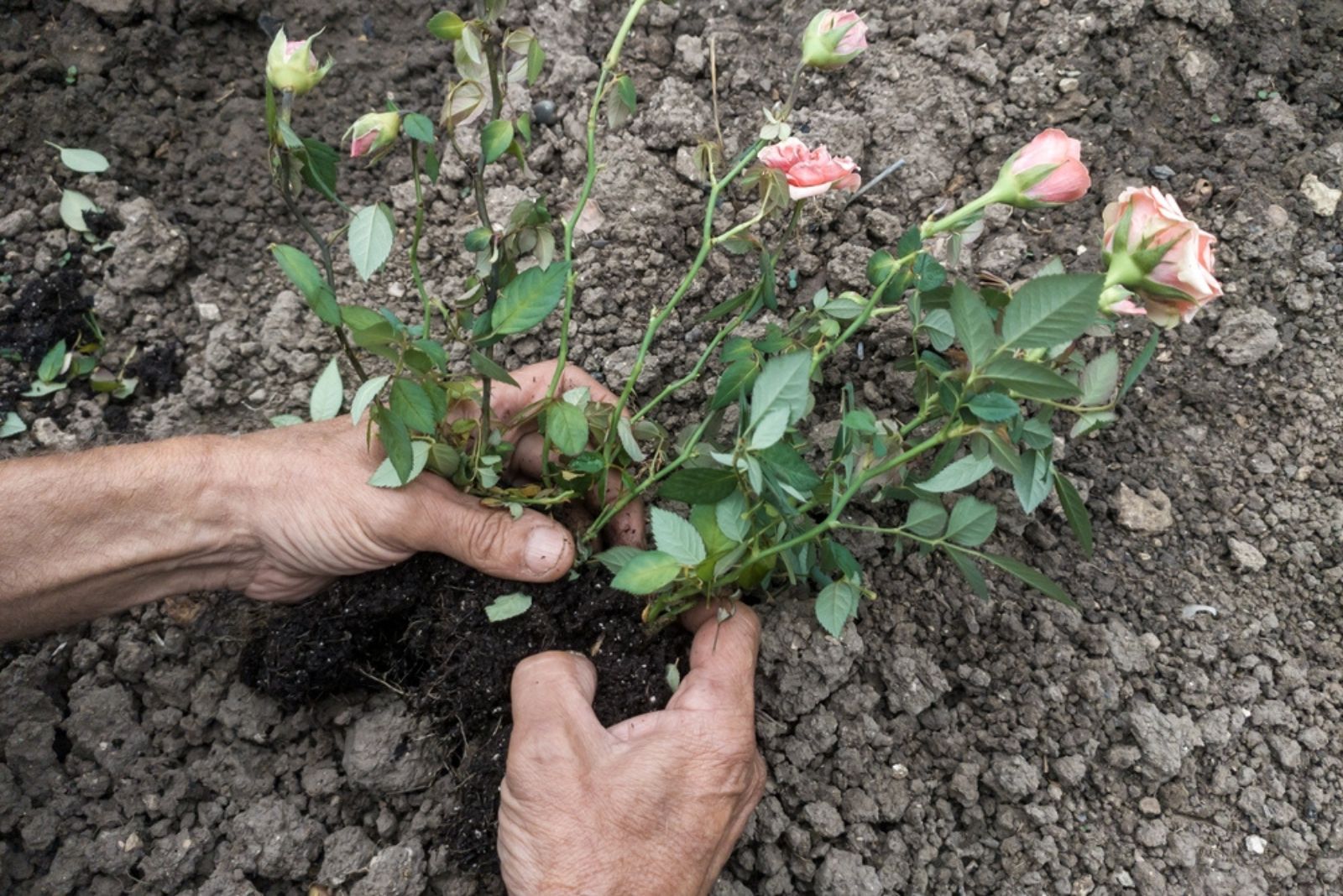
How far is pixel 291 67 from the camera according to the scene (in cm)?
101

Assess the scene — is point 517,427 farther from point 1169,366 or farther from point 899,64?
point 1169,366

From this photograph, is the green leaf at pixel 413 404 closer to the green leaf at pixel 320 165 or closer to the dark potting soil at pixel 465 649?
the green leaf at pixel 320 165

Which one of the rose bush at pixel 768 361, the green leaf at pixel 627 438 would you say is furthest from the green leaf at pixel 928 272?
the green leaf at pixel 627 438

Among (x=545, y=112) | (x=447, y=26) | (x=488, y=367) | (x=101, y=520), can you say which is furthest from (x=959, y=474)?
(x=101, y=520)

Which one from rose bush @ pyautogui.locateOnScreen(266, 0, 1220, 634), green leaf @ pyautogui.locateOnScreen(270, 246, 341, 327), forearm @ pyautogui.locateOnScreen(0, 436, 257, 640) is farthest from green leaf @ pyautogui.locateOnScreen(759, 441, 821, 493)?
forearm @ pyautogui.locateOnScreen(0, 436, 257, 640)

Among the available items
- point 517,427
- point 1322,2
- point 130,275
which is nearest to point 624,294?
point 517,427

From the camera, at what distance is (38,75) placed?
1.87 m

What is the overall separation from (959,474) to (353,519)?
88cm

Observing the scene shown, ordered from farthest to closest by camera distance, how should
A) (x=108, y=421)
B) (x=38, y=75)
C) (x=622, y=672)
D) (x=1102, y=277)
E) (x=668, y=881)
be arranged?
(x=38, y=75), (x=108, y=421), (x=622, y=672), (x=668, y=881), (x=1102, y=277)

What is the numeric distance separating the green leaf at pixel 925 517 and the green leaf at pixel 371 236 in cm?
72

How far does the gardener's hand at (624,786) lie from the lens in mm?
1245

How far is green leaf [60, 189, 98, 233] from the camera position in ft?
5.93

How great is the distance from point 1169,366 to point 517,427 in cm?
120

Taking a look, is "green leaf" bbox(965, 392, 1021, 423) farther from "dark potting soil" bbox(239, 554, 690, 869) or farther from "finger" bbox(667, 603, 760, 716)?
"dark potting soil" bbox(239, 554, 690, 869)
